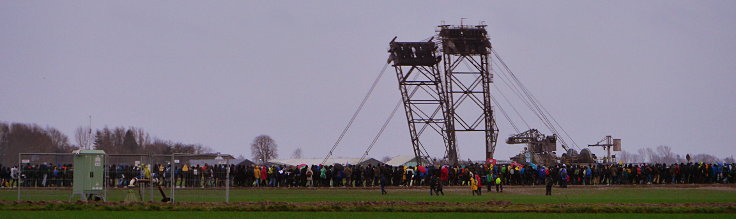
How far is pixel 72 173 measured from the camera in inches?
1446

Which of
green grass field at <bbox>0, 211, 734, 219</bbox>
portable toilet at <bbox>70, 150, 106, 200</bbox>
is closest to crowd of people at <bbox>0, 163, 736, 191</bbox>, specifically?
portable toilet at <bbox>70, 150, 106, 200</bbox>

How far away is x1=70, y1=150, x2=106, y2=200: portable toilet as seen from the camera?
36.0 metres

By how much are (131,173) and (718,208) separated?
21982 millimetres

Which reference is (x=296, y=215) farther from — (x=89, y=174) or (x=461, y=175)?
(x=461, y=175)

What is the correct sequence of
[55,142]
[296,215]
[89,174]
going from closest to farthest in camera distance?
1. [296,215]
2. [89,174]
3. [55,142]

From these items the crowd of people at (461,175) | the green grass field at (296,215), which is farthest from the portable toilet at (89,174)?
the crowd of people at (461,175)

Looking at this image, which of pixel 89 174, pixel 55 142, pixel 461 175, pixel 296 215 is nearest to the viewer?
pixel 296 215

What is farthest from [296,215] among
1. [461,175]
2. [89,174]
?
[461,175]

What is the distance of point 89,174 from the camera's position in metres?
36.2

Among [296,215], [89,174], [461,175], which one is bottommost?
[296,215]

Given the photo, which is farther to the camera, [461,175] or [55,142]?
[55,142]

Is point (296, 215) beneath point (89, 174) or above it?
beneath

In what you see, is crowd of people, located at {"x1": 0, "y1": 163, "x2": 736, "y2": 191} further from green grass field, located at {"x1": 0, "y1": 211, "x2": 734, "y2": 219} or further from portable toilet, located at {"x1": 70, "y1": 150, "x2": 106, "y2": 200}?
green grass field, located at {"x1": 0, "y1": 211, "x2": 734, "y2": 219}

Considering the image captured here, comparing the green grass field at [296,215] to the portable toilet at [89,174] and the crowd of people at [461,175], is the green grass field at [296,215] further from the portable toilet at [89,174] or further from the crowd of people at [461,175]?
the crowd of people at [461,175]
